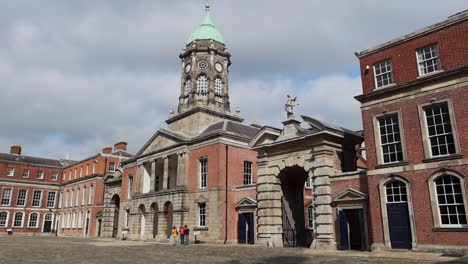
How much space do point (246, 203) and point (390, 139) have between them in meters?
13.0

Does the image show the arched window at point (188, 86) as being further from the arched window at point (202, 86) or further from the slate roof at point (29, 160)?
the slate roof at point (29, 160)

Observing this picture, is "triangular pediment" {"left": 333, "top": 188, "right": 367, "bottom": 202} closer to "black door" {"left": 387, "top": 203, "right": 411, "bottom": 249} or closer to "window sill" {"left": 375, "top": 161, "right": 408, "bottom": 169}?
"black door" {"left": 387, "top": 203, "right": 411, "bottom": 249}

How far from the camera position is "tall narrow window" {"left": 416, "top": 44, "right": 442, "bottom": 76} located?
18578 millimetres

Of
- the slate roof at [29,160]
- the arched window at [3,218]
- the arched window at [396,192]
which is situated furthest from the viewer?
the slate roof at [29,160]

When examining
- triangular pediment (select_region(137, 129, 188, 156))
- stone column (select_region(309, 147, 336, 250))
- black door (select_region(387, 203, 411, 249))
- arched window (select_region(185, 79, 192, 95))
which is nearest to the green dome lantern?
arched window (select_region(185, 79, 192, 95))

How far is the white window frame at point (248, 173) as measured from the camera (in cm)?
3296

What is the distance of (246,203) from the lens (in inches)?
1155

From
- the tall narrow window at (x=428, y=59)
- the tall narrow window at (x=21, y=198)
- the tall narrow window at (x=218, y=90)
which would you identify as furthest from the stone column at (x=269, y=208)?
the tall narrow window at (x=21, y=198)

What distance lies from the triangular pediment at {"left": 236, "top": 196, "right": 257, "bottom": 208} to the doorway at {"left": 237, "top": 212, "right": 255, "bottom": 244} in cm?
67

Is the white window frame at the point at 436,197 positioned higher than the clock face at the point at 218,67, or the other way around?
the clock face at the point at 218,67

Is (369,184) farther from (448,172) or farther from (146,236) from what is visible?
(146,236)

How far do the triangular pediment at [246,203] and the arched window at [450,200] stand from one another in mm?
13699

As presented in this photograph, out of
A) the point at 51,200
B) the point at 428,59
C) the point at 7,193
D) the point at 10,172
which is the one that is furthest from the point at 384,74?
the point at 10,172

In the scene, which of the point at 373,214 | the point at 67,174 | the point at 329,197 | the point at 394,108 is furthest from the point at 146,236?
the point at 67,174
